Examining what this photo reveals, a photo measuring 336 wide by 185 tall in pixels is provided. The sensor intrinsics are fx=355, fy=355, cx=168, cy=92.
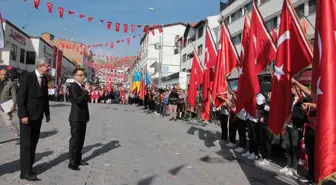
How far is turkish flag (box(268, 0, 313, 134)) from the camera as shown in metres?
5.22

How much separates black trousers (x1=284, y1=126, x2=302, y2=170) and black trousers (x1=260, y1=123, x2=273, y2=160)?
0.69m

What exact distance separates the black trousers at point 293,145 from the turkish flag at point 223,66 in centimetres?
243

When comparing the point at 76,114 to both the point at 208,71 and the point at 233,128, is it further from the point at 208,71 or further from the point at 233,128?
the point at 233,128

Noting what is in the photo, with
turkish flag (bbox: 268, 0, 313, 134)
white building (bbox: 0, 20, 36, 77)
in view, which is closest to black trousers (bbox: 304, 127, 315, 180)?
turkish flag (bbox: 268, 0, 313, 134)

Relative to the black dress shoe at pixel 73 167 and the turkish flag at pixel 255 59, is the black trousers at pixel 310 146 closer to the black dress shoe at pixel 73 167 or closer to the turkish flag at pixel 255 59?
the turkish flag at pixel 255 59

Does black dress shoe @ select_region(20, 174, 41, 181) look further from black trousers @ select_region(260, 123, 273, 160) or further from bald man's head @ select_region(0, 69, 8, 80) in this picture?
black trousers @ select_region(260, 123, 273, 160)

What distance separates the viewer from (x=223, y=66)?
9.72 metres

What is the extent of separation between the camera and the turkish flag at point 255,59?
7586 millimetres

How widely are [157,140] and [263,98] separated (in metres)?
3.94

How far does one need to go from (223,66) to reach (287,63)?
14.4 ft

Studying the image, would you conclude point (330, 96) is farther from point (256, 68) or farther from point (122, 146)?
point (122, 146)

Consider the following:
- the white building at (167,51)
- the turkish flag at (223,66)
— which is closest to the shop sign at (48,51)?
the white building at (167,51)

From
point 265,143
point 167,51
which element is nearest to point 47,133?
point 265,143

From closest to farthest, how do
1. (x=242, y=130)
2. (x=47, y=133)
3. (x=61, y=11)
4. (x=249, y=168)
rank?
(x=249, y=168), (x=242, y=130), (x=47, y=133), (x=61, y=11)
